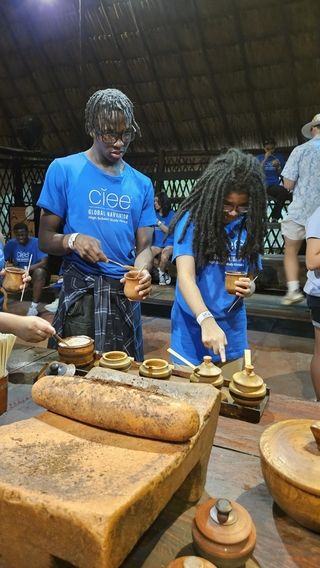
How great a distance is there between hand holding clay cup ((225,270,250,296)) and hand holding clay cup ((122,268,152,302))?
15.3 inches

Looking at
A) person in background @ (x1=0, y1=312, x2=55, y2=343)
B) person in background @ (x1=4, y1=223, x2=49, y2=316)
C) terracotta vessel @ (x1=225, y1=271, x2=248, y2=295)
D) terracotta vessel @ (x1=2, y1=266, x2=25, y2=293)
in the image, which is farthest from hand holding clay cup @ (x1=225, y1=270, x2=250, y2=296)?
person in background @ (x1=4, y1=223, x2=49, y2=316)

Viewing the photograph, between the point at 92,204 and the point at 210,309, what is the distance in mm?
818

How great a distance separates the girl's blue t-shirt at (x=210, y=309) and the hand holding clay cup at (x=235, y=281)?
0.09 m

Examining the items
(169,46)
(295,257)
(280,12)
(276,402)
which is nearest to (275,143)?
(280,12)

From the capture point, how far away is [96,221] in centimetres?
211

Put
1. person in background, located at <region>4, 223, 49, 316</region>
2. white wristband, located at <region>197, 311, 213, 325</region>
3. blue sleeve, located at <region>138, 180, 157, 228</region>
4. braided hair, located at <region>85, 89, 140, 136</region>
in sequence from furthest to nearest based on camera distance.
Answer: person in background, located at <region>4, 223, 49, 316</region>
blue sleeve, located at <region>138, 180, 157, 228</region>
braided hair, located at <region>85, 89, 140, 136</region>
white wristband, located at <region>197, 311, 213, 325</region>

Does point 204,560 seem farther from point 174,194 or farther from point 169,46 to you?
point 174,194

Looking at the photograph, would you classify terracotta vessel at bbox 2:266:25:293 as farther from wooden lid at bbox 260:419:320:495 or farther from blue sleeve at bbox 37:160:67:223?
wooden lid at bbox 260:419:320:495

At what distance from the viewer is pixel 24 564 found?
686 millimetres

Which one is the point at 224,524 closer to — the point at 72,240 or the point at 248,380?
the point at 248,380

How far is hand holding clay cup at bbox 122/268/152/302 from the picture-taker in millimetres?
1929

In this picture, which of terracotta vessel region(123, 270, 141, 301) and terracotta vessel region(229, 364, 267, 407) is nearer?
terracotta vessel region(229, 364, 267, 407)

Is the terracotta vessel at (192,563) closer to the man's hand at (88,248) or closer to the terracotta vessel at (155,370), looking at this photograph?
the terracotta vessel at (155,370)

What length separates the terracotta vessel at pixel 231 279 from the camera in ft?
6.16
